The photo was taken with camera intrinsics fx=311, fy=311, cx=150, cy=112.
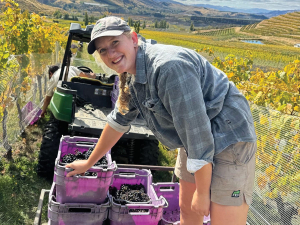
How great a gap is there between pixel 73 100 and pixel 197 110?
114 inches

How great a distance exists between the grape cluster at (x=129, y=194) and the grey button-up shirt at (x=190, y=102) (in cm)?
110

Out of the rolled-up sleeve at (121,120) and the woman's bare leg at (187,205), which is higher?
the rolled-up sleeve at (121,120)

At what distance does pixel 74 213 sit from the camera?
241cm

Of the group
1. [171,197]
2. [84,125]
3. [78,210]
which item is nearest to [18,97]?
[84,125]

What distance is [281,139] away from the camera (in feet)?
9.69

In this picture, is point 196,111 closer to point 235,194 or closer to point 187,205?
point 235,194

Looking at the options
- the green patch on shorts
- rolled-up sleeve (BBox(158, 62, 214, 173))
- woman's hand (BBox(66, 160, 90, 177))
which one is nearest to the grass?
woman's hand (BBox(66, 160, 90, 177))

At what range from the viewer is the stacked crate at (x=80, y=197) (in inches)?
93.2

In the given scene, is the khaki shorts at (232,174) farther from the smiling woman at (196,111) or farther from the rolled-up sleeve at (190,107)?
the rolled-up sleeve at (190,107)

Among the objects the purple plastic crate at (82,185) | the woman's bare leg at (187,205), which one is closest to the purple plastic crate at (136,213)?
the purple plastic crate at (82,185)

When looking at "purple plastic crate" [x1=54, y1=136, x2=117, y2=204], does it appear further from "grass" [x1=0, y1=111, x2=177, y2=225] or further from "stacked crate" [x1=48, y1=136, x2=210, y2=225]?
"grass" [x1=0, y1=111, x2=177, y2=225]

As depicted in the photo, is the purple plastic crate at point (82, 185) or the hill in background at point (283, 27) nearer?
the purple plastic crate at point (82, 185)

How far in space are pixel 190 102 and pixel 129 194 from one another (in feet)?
5.30

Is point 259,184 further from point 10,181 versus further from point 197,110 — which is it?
point 10,181
